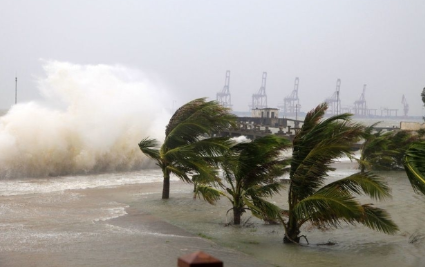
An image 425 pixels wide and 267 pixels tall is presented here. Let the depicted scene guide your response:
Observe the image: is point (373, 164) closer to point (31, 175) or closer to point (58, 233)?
point (31, 175)

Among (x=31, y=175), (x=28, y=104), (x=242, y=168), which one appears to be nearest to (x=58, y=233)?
(x=242, y=168)

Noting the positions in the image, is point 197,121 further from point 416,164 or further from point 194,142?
point 416,164

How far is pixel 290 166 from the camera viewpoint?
11.6 meters

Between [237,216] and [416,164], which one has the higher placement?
[416,164]

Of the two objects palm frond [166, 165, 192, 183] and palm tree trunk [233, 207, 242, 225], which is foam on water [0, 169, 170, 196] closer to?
palm frond [166, 165, 192, 183]

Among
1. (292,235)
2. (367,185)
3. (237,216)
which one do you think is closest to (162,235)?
(237,216)

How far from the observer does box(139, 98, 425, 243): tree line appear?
9.09 meters

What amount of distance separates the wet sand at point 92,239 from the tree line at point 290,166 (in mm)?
1343

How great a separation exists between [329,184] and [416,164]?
210cm

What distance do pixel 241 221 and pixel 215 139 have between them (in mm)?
2111

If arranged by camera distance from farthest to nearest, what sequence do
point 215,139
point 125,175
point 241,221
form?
point 125,175 < point 215,139 < point 241,221

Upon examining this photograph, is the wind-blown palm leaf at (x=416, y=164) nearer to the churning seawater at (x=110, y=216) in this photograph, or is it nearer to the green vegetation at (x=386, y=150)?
the churning seawater at (x=110, y=216)

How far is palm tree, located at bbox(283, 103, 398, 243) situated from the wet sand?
4.67ft

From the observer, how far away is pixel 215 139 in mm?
13266
